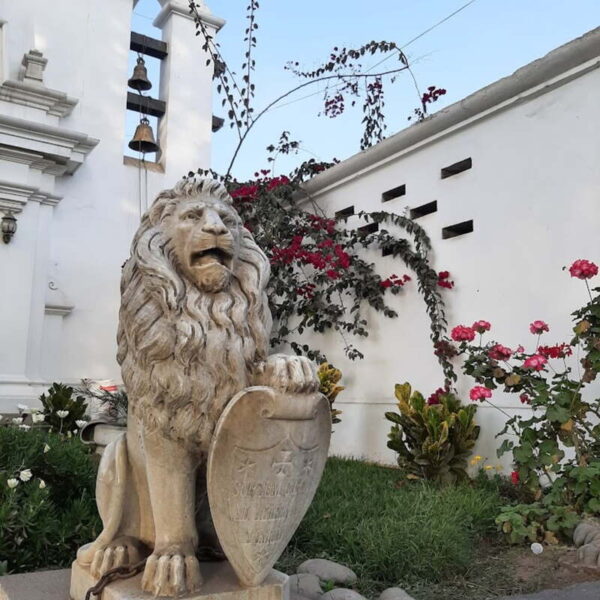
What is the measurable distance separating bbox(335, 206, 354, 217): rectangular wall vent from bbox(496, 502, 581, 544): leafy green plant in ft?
10.4

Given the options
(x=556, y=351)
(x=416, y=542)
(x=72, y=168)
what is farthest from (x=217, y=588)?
(x=72, y=168)

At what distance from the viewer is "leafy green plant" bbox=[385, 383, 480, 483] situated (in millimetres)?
3566

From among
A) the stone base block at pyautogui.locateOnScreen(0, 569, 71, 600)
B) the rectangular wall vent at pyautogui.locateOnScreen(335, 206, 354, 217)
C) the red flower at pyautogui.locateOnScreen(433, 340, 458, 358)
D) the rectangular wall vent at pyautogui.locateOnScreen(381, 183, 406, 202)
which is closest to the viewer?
the stone base block at pyautogui.locateOnScreen(0, 569, 71, 600)

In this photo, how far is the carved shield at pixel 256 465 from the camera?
1.32 meters

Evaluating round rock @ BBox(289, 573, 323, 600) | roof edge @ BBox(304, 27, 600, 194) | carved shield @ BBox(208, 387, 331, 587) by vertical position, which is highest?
roof edge @ BBox(304, 27, 600, 194)

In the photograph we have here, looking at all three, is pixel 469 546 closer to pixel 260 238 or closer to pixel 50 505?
pixel 50 505

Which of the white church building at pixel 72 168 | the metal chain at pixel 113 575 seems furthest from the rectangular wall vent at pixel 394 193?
the metal chain at pixel 113 575

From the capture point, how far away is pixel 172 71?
6914mm

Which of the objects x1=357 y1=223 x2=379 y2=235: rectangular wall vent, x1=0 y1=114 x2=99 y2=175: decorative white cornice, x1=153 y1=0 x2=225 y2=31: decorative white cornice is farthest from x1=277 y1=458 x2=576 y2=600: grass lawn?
x1=153 y1=0 x2=225 y2=31: decorative white cornice

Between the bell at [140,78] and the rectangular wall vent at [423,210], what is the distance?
363 centimetres

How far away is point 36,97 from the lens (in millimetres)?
5516

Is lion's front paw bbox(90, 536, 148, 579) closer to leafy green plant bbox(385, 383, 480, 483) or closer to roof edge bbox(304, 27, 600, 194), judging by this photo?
leafy green plant bbox(385, 383, 480, 483)

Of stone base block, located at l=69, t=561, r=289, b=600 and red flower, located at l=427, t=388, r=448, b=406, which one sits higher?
red flower, located at l=427, t=388, r=448, b=406

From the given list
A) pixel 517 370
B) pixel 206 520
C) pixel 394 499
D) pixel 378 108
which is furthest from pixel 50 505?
pixel 378 108
